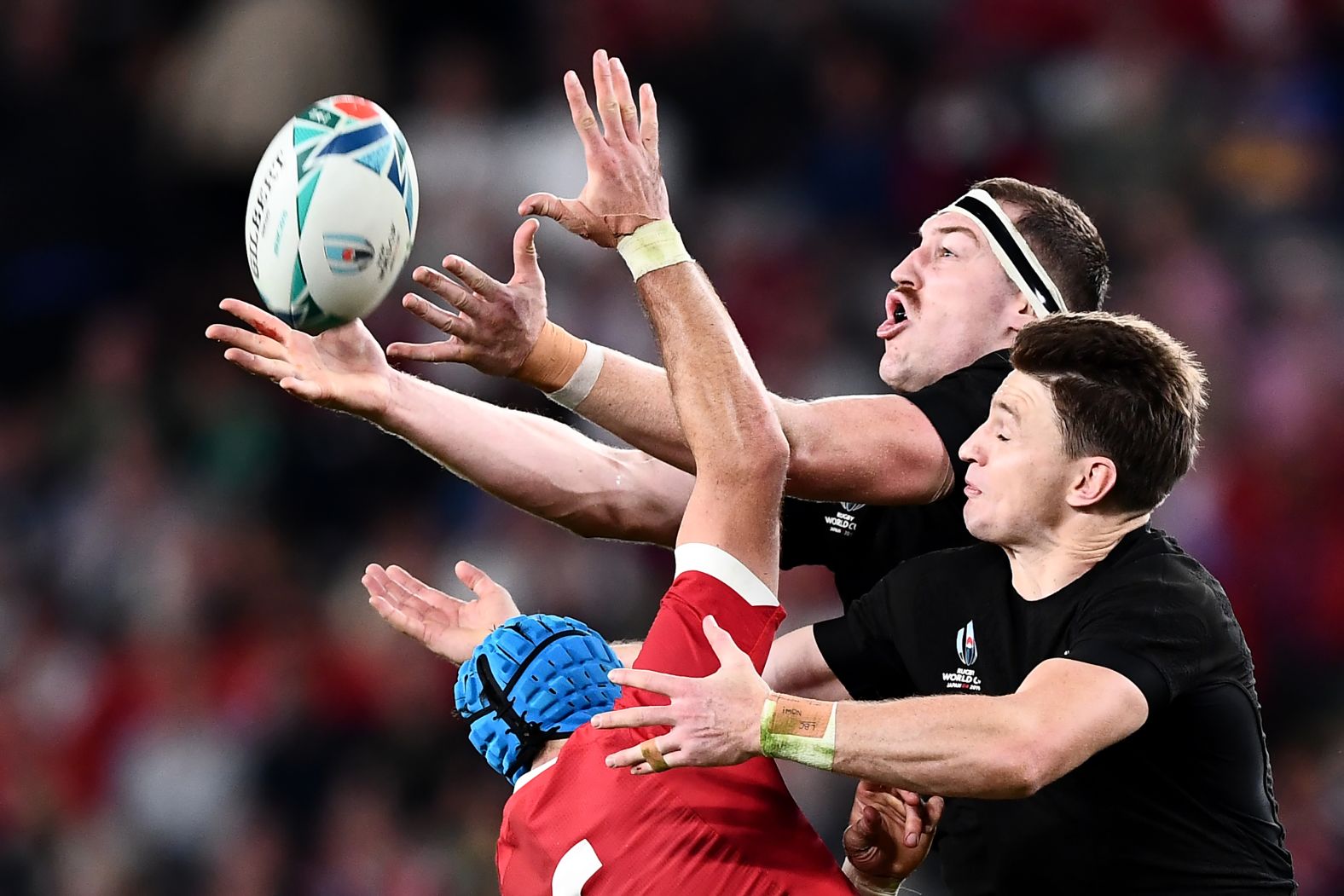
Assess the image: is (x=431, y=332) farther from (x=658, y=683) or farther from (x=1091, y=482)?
(x=658, y=683)

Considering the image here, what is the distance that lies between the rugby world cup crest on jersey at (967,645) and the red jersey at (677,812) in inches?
17.4

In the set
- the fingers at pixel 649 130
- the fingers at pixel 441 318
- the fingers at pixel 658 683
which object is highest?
the fingers at pixel 649 130

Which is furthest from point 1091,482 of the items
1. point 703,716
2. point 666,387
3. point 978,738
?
point 666,387

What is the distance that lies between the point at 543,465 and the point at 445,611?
22.5 inches

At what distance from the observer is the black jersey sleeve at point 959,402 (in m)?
4.08

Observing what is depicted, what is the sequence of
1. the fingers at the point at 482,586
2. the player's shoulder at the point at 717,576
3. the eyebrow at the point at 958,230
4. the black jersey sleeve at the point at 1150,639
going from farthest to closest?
the eyebrow at the point at 958,230 → the fingers at the point at 482,586 → the player's shoulder at the point at 717,576 → the black jersey sleeve at the point at 1150,639

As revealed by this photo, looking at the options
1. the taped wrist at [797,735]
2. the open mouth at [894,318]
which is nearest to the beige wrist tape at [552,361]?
the open mouth at [894,318]

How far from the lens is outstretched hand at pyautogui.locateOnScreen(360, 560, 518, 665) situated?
4117mm

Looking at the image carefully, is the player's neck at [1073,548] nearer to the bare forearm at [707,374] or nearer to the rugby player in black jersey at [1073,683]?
the rugby player in black jersey at [1073,683]

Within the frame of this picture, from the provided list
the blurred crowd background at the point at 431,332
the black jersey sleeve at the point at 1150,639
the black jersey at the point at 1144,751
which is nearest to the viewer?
the black jersey sleeve at the point at 1150,639

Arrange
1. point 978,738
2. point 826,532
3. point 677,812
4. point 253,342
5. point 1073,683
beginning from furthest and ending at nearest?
point 826,532 < point 253,342 < point 677,812 < point 1073,683 < point 978,738

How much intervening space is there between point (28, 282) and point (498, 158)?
104 inches

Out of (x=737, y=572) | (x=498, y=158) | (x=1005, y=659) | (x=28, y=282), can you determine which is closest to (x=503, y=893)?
(x=737, y=572)

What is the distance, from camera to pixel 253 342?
3943 mm
